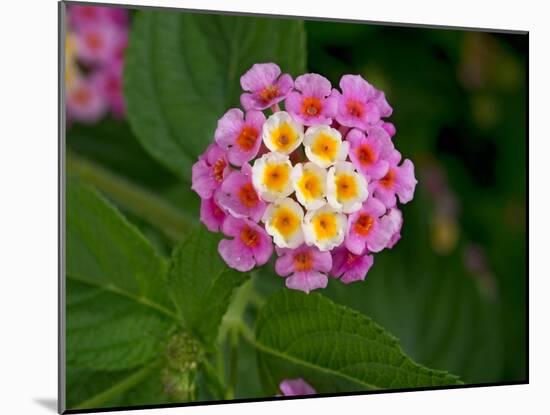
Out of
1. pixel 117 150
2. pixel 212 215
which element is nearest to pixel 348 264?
pixel 212 215

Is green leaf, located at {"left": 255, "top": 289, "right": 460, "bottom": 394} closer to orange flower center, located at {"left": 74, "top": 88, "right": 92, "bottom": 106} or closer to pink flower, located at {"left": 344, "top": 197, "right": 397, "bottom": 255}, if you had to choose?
pink flower, located at {"left": 344, "top": 197, "right": 397, "bottom": 255}

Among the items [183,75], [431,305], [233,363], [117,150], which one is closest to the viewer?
[233,363]

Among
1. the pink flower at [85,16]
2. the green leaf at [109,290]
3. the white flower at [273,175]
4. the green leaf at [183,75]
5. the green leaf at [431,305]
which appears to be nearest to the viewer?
the white flower at [273,175]

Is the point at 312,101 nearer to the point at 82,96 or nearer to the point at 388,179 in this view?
the point at 388,179

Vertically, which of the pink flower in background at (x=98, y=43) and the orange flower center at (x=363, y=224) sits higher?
the pink flower in background at (x=98, y=43)

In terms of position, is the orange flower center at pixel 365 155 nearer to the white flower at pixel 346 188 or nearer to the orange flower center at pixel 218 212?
the white flower at pixel 346 188

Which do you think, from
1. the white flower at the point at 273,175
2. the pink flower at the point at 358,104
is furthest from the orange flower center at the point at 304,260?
the pink flower at the point at 358,104
